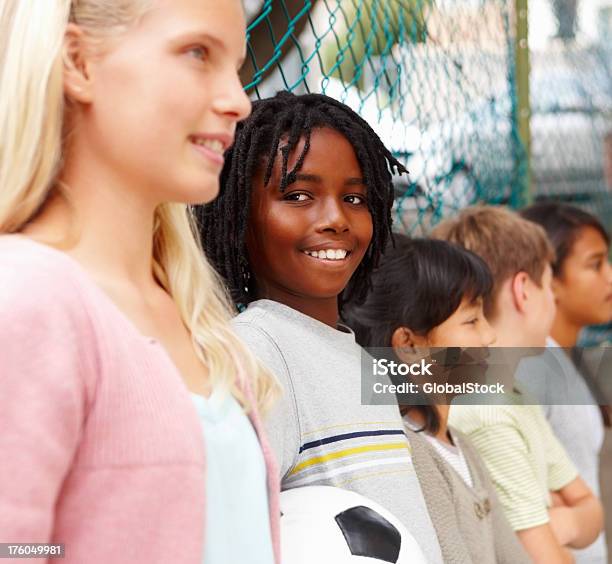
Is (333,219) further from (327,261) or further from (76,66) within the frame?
(76,66)

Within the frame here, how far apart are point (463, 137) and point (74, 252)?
2.88 meters

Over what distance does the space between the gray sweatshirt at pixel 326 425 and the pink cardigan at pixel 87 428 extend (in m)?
0.46

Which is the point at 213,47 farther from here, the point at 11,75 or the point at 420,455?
the point at 420,455

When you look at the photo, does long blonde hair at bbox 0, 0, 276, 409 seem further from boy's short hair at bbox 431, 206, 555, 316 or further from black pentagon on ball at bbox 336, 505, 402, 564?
boy's short hair at bbox 431, 206, 555, 316

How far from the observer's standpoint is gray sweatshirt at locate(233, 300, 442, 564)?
4.95ft

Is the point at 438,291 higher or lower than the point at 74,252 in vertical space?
higher

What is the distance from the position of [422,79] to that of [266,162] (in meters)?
2.07

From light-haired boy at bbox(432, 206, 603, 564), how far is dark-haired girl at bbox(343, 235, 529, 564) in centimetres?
17

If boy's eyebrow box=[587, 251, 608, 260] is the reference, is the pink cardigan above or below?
below

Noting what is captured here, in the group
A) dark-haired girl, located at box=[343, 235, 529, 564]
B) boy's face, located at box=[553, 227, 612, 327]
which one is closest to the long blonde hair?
dark-haired girl, located at box=[343, 235, 529, 564]

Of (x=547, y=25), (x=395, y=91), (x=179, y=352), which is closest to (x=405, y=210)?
(x=395, y=91)

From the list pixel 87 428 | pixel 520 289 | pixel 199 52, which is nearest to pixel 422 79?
pixel 520 289

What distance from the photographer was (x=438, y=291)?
213 cm

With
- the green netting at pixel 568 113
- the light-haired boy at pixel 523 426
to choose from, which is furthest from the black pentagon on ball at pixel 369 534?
the green netting at pixel 568 113
